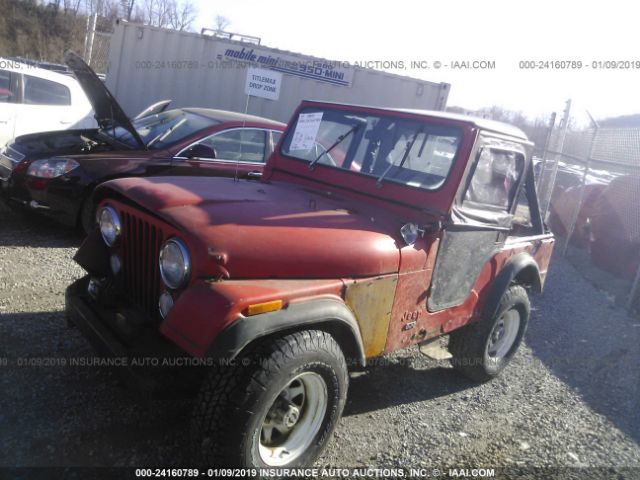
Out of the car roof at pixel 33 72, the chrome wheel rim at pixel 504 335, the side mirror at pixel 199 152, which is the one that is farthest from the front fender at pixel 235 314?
the car roof at pixel 33 72

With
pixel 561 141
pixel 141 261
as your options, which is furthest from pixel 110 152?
pixel 561 141

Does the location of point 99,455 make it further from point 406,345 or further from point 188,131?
point 188,131

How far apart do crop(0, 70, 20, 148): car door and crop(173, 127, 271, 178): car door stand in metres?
3.17

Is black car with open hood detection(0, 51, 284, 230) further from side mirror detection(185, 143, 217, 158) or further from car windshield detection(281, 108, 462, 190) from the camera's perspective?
car windshield detection(281, 108, 462, 190)

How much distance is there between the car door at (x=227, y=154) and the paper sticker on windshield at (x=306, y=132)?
1.63 metres

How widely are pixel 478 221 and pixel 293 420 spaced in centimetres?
174

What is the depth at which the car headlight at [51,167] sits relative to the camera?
16.7ft

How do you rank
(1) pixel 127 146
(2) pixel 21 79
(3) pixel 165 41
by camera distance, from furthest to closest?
(3) pixel 165 41
(2) pixel 21 79
(1) pixel 127 146

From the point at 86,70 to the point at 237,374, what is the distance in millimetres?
4140

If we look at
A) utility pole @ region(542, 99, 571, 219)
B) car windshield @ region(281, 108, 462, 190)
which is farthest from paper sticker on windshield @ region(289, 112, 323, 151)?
utility pole @ region(542, 99, 571, 219)

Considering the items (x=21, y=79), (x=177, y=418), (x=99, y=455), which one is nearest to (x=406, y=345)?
(x=177, y=418)

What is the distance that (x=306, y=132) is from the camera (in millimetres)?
3695

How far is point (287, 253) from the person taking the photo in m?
2.36

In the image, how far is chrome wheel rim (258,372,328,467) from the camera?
93.7 inches
